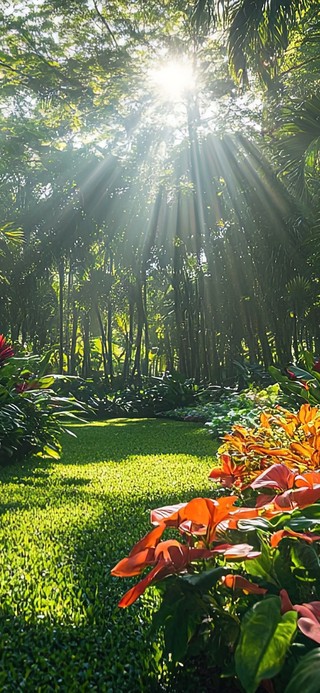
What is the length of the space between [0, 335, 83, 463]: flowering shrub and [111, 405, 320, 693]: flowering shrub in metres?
2.92

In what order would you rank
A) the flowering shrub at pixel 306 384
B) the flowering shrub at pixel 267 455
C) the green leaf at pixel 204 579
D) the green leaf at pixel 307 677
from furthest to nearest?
the flowering shrub at pixel 306 384
the flowering shrub at pixel 267 455
the green leaf at pixel 204 579
the green leaf at pixel 307 677

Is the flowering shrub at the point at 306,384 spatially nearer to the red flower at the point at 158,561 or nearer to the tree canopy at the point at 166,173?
the red flower at the point at 158,561

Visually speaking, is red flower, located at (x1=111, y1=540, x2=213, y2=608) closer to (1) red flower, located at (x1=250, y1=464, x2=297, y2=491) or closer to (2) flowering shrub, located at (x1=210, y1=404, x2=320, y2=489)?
(1) red flower, located at (x1=250, y1=464, x2=297, y2=491)

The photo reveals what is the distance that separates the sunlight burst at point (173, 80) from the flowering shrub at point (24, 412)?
991cm

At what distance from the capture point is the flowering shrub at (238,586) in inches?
27.7

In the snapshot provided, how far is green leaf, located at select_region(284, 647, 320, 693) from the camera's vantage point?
65 cm

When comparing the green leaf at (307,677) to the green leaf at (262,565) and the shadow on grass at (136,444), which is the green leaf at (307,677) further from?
the shadow on grass at (136,444)

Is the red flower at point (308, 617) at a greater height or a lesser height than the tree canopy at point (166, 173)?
lesser

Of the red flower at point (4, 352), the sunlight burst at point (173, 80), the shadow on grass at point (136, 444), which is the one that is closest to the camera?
the red flower at point (4, 352)

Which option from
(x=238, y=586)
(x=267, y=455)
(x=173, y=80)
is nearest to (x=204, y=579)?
(x=238, y=586)

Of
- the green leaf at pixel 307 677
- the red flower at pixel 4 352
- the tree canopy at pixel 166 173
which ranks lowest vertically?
the green leaf at pixel 307 677

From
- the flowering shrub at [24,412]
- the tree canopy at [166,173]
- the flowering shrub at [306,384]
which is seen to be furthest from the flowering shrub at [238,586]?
the tree canopy at [166,173]

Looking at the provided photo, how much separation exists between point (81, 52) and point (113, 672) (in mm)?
12108

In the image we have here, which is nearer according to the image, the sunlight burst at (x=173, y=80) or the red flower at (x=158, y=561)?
the red flower at (x=158, y=561)
